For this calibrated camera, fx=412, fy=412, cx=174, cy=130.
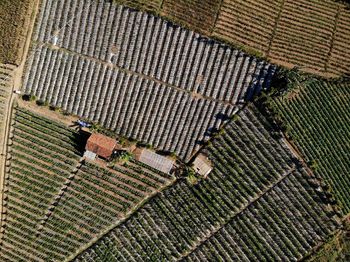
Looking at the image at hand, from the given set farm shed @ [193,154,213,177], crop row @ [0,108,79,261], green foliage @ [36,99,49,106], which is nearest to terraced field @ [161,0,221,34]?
farm shed @ [193,154,213,177]

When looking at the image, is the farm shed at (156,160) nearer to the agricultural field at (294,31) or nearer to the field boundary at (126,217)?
the field boundary at (126,217)

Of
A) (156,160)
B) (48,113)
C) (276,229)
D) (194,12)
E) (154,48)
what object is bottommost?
(276,229)

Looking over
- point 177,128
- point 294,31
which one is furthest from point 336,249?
point 294,31

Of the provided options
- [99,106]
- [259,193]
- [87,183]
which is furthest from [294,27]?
[87,183]

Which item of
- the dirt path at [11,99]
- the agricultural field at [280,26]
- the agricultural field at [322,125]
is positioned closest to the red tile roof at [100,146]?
the dirt path at [11,99]

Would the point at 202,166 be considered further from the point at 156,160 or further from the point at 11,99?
the point at 11,99

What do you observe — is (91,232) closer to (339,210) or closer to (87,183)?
(87,183)
